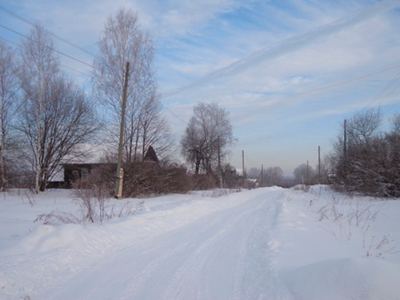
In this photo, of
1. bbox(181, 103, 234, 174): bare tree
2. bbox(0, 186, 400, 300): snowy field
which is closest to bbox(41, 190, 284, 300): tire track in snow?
bbox(0, 186, 400, 300): snowy field

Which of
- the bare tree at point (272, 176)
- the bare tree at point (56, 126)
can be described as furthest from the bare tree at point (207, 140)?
the bare tree at point (272, 176)

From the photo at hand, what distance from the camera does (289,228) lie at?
830 cm

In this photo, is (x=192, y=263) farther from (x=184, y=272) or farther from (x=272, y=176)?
(x=272, y=176)

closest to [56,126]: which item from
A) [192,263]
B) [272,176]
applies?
[192,263]

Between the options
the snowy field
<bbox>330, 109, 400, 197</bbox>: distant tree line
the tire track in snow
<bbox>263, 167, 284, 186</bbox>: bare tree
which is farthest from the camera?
<bbox>263, 167, 284, 186</bbox>: bare tree

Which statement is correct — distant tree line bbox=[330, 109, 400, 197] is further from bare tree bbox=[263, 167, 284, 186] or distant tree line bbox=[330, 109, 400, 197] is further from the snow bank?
bare tree bbox=[263, 167, 284, 186]

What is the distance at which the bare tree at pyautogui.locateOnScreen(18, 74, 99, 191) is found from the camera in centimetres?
2281

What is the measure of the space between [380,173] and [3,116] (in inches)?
1081

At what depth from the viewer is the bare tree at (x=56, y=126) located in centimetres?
2281

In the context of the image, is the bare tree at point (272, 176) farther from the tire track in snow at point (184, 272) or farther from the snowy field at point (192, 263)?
the tire track in snow at point (184, 272)

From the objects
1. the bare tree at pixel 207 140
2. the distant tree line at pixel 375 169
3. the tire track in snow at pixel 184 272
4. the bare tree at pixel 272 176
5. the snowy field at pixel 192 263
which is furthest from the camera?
the bare tree at pixel 272 176

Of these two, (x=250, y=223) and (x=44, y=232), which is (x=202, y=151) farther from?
(x=44, y=232)

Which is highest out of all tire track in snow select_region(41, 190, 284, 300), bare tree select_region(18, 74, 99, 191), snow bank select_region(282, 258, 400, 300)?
bare tree select_region(18, 74, 99, 191)

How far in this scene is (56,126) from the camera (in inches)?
962
